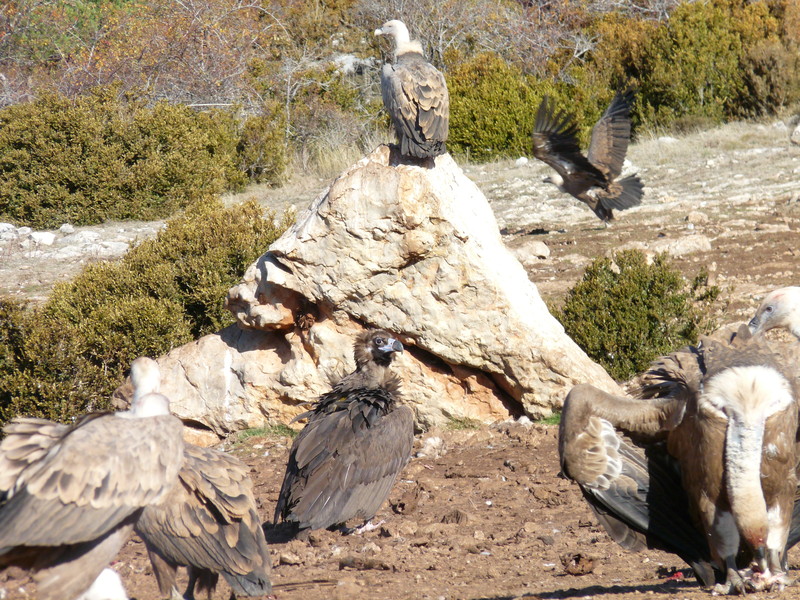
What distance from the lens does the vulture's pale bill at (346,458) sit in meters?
5.91

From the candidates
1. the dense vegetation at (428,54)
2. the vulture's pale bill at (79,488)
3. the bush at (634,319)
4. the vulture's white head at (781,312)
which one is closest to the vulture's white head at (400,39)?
the bush at (634,319)

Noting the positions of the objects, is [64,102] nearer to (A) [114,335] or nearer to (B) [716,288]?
(A) [114,335]

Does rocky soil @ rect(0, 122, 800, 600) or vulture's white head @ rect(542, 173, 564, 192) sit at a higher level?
rocky soil @ rect(0, 122, 800, 600)

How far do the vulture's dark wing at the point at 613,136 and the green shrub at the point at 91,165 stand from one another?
624cm

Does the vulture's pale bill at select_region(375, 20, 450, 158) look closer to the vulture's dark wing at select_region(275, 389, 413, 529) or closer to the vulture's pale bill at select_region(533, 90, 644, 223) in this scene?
the vulture's dark wing at select_region(275, 389, 413, 529)

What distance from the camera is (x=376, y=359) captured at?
22.5 ft

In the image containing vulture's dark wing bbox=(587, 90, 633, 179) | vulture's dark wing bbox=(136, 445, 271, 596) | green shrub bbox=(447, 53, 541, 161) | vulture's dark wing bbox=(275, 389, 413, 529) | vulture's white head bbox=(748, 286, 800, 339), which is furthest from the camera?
green shrub bbox=(447, 53, 541, 161)

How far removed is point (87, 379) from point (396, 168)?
3109 millimetres

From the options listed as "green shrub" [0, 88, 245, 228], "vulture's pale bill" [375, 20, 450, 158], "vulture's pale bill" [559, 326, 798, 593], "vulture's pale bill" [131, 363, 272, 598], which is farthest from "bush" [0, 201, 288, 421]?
"green shrub" [0, 88, 245, 228]

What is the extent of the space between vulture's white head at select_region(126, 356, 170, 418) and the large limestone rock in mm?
3577

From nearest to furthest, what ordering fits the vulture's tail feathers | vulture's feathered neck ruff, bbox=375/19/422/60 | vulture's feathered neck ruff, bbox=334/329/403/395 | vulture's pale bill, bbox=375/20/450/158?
vulture's feathered neck ruff, bbox=334/329/403/395 < vulture's pale bill, bbox=375/20/450/158 < vulture's feathered neck ruff, bbox=375/19/422/60 < the vulture's tail feathers

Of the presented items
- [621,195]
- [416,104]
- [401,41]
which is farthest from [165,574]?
[621,195]

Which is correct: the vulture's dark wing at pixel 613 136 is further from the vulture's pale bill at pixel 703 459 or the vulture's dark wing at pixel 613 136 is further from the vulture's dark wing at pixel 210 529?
the vulture's dark wing at pixel 210 529

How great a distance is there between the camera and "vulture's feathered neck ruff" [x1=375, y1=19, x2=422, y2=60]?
9.78 metres
